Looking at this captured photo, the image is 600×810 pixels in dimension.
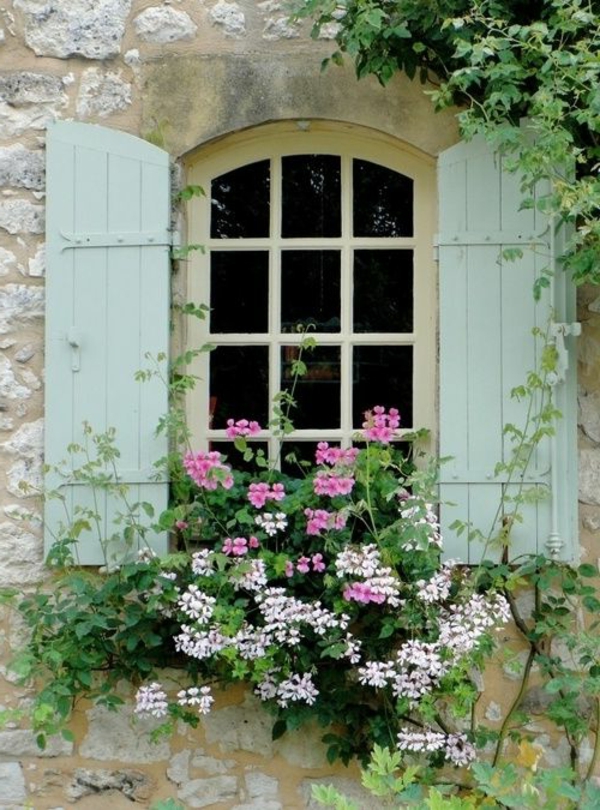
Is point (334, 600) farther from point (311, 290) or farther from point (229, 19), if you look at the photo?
point (229, 19)

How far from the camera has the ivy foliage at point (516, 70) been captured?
10.6 feet

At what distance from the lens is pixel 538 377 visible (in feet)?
11.6

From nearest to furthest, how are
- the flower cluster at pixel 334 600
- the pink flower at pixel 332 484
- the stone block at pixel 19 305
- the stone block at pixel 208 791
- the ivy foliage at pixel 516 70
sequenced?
the ivy foliage at pixel 516 70 → the flower cluster at pixel 334 600 → the pink flower at pixel 332 484 → the stone block at pixel 208 791 → the stone block at pixel 19 305

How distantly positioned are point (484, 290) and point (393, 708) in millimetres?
1430

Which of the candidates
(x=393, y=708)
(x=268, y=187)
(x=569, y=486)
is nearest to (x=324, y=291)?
(x=268, y=187)

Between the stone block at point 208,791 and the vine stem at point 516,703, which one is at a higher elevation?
the vine stem at point 516,703

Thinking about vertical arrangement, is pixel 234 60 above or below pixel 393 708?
above

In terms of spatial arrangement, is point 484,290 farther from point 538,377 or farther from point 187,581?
point 187,581

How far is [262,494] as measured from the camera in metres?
3.48

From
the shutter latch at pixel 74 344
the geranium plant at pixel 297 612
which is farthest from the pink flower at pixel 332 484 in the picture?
the shutter latch at pixel 74 344

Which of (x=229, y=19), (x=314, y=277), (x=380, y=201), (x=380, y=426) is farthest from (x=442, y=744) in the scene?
(x=229, y=19)

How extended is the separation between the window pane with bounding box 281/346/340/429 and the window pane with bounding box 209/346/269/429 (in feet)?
0.29

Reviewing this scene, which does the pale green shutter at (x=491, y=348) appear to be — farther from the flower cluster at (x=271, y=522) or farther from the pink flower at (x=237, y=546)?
the pink flower at (x=237, y=546)

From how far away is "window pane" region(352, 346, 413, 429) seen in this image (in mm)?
3918
